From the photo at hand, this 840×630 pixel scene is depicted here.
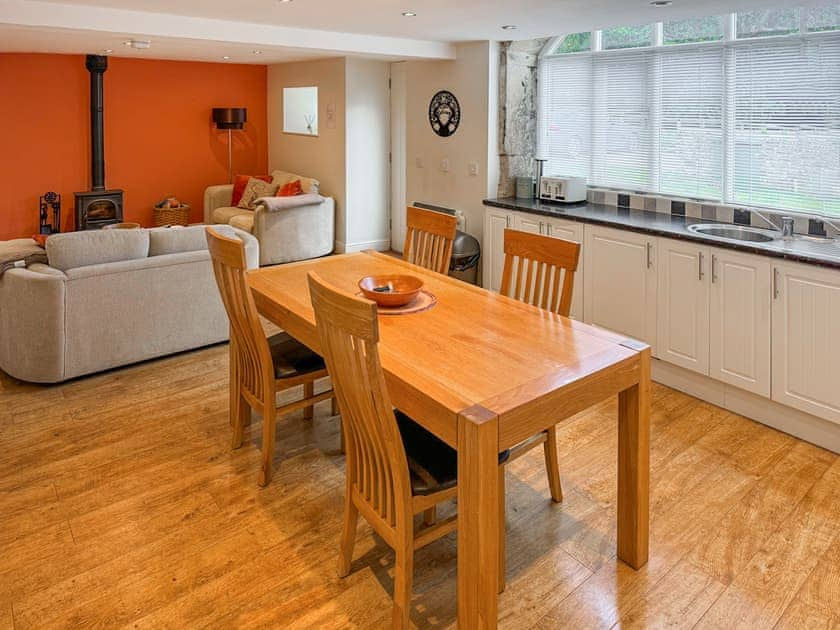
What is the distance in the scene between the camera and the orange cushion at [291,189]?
6781 mm

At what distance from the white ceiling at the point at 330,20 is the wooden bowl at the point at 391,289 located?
1692mm

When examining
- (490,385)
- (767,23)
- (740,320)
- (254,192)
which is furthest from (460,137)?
(490,385)

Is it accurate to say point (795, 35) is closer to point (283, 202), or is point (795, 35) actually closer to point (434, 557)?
point (434, 557)

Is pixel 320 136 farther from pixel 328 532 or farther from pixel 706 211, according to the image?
pixel 328 532

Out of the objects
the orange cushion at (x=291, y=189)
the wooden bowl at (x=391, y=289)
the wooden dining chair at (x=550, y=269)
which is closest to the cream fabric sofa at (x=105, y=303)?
the wooden bowl at (x=391, y=289)

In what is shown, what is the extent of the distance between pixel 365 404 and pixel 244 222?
5.22 meters

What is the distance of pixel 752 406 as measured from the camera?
3.36 meters

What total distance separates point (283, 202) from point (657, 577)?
5.09 m

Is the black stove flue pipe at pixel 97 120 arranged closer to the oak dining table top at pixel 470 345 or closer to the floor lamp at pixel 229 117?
the floor lamp at pixel 229 117

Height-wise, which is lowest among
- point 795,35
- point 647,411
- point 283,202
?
point 647,411

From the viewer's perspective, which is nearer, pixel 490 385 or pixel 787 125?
pixel 490 385

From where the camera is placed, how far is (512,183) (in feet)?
17.3

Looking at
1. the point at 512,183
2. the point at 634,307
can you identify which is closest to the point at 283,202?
the point at 512,183

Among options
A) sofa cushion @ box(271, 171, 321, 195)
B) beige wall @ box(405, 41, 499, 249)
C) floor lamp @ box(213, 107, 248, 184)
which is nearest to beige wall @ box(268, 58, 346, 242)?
sofa cushion @ box(271, 171, 321, 195)
